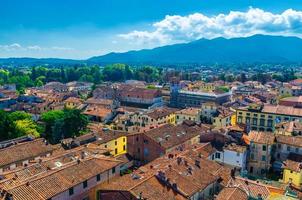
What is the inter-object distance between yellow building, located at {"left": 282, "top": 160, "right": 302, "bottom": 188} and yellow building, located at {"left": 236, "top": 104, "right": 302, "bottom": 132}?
2766 centimetres

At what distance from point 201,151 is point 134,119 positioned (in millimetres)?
33002

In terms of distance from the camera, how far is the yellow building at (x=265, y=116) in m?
70.8

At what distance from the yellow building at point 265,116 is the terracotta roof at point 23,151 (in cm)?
4491

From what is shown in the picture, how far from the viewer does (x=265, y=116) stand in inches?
2842

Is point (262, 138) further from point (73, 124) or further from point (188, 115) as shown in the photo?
point (73, 124)

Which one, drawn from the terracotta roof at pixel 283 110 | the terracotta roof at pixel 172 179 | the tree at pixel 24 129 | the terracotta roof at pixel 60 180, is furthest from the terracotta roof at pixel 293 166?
the tree at pixel 24 129

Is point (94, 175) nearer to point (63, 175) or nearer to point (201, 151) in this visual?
point (63, 175)

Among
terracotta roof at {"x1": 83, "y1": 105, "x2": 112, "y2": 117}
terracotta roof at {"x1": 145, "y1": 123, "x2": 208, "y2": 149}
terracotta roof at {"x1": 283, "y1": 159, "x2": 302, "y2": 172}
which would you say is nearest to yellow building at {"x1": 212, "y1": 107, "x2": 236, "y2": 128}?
terracotta roof at {"x1": 145, "y1": 123, "x2": 208, "y2": 149}

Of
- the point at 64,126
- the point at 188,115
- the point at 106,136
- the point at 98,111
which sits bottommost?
the point at 98,111

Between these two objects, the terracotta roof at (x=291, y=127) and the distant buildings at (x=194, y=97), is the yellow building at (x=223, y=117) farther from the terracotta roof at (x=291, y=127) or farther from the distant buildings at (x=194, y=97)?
the distant buildings at (x=194, y=97)

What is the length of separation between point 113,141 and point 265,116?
36783mm

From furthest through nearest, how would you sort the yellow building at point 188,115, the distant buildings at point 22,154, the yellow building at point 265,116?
the yellow building at point 188,115, the yellow building at point 265,116, the distant buildings at point 22,154

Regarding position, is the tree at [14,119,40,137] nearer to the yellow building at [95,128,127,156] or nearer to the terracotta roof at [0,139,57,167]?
the terracotta roof at [0,139,57,167]

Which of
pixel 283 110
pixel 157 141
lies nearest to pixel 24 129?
pixel 157 141
